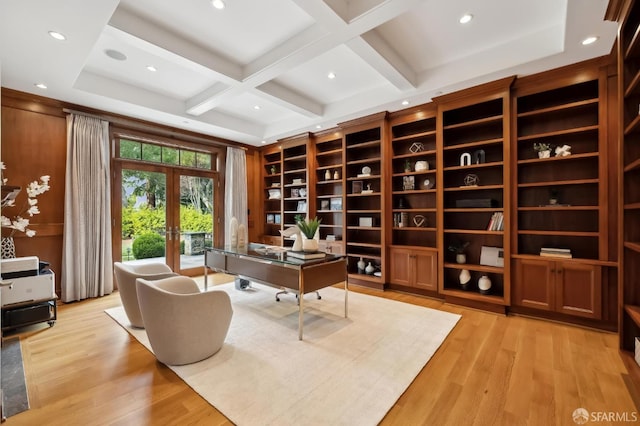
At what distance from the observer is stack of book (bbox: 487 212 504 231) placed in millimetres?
3587

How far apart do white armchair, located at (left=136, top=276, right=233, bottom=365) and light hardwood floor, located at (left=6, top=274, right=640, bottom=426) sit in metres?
0.19

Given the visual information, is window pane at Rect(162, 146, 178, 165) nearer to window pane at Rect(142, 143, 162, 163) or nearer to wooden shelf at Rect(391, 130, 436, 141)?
window pane at Rect(142, 143, 162, 163)

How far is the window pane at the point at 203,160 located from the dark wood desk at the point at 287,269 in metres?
2.76

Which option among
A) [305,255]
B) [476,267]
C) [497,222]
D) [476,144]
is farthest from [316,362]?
[476,144]

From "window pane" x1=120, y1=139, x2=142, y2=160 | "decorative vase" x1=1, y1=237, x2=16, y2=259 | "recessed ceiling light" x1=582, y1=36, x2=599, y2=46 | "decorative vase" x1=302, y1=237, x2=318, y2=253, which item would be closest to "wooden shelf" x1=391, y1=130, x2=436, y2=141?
"recessed ceiling light" x1=582, y1=36, x2=599, y2=46

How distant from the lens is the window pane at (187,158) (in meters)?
5.43

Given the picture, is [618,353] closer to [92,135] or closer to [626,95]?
[626,95]

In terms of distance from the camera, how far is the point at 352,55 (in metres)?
3.30

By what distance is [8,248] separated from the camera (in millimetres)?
3338

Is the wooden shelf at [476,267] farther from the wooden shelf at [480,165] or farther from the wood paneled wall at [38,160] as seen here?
the wood paneled wall at [38,160]

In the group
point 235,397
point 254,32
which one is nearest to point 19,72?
point 254,32

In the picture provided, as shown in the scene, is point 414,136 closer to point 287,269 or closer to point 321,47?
point 321,47

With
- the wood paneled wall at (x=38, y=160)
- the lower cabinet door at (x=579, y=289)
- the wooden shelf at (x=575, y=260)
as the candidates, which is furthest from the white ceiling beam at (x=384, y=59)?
the wood paneled wall at (x=38, y=160)

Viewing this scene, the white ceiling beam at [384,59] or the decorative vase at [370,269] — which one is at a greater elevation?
the white ceiling beam at [384,59]
